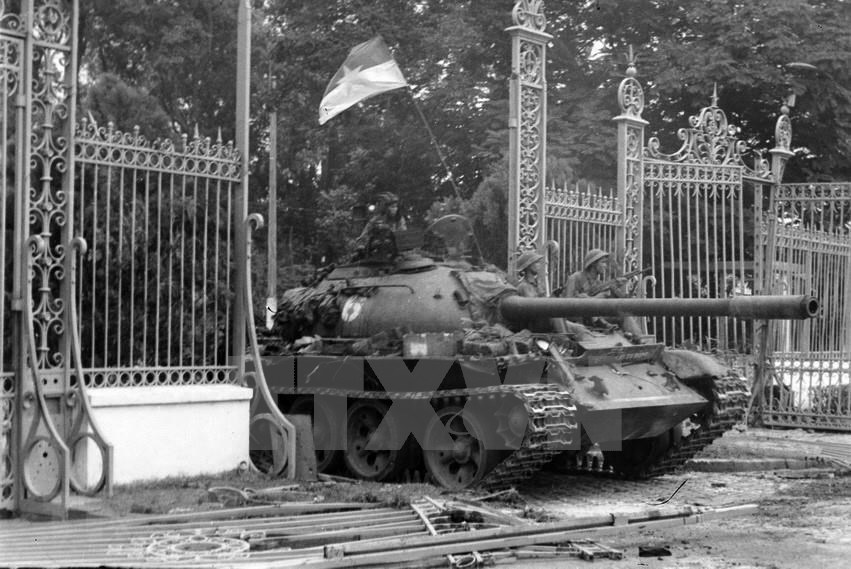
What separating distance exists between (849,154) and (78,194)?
18.1 m

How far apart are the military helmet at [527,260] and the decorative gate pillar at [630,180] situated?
2300mm

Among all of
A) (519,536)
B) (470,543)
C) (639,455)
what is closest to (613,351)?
(639,455)

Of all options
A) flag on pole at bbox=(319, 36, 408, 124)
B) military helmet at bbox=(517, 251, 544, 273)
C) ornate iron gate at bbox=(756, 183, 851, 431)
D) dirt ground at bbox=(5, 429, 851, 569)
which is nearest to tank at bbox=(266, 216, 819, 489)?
military helmet at bbox=(517, 251, 544, 273)

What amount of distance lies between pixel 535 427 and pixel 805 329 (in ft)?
24.3

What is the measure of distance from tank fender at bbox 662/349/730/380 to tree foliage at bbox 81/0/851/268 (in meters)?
7.45

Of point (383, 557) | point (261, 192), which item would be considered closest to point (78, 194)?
point (383, 557)

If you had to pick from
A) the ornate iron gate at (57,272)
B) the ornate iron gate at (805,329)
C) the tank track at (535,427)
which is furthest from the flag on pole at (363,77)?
the ornate iron gate at (805,329)

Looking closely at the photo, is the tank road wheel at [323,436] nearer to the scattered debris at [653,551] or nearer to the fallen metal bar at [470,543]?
the fallen metal bar at [470,543]

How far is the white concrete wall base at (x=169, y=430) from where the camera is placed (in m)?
9.97

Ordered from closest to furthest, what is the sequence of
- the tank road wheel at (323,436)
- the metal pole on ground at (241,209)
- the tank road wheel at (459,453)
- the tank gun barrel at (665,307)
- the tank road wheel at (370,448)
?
1. the tank gun barrel at (665,307)
2. the metal pole on ground at (241,209)
3. the tank road wheel at (459,453)
4. the tank road wheel at (370,448)
5. the tank road wheel at (323,436)

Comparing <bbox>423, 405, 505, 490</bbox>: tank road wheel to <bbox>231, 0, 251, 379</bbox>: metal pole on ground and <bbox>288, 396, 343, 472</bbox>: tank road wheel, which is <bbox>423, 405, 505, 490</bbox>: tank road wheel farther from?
<bbox>231, 0, 251, 379</bbox>: metal pole on ground

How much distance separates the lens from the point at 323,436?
1385 cm

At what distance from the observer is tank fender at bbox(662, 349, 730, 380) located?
13.5m

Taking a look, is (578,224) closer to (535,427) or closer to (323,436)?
(323,436)
